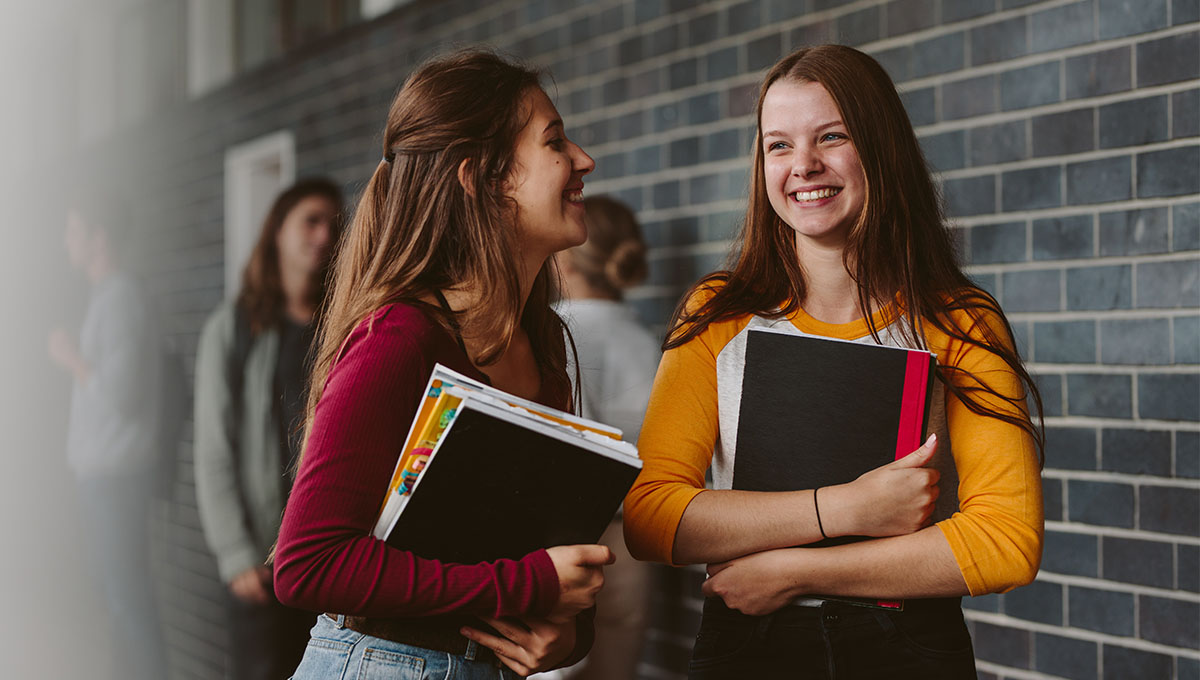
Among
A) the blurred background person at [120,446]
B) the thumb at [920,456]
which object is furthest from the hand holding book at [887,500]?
the blurred background person at [120,446]

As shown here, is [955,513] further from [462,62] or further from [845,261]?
[462,62]

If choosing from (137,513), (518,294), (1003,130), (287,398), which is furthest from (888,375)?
(137,513)

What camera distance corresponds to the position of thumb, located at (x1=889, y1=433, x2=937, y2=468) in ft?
4.67

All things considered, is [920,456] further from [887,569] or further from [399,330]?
[399,330]

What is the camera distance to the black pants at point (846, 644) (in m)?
1.45

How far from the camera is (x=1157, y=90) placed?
94.2 inches

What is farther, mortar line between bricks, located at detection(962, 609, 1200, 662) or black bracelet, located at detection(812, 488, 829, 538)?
mortar line between bricks, located at detection(962, 609, 1200, 662)

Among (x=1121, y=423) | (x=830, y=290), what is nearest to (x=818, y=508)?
(x=830, y=290)

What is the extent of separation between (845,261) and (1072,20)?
1.40m

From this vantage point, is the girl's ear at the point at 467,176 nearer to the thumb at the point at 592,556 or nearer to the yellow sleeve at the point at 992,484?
the thumb at the point at 592,556

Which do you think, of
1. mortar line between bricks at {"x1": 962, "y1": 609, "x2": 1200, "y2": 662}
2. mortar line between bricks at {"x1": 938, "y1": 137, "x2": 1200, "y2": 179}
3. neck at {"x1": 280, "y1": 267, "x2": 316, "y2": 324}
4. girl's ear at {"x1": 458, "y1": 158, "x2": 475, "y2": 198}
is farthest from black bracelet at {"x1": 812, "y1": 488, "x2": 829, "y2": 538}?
neck at {"x1": 280, "y1": 267, "x2": 316, "y2": 324}

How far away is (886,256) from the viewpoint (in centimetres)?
156

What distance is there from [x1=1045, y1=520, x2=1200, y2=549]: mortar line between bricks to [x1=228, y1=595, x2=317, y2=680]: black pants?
2.21 metres

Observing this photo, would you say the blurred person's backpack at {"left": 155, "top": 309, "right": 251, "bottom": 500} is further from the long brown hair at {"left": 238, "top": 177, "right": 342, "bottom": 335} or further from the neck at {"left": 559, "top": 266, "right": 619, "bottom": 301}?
the neck at {"left": 559, "top": 266, "right": 619, "bottom": 301}
